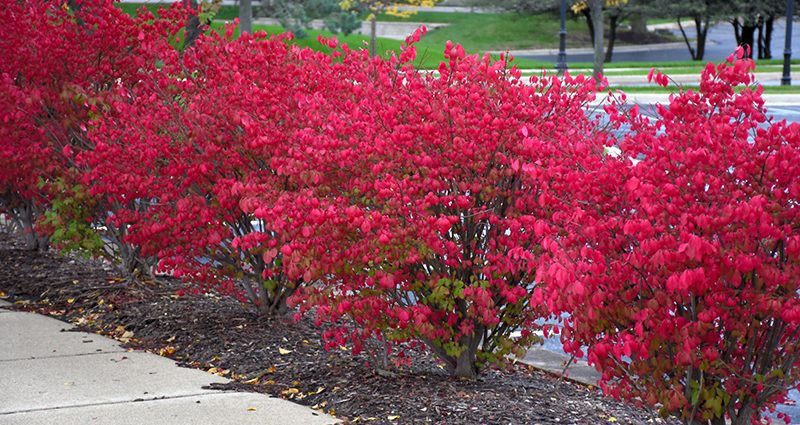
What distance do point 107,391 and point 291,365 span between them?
1115 millimetres

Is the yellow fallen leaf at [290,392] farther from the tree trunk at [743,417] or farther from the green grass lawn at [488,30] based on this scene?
the green grass lawn at [488,30]

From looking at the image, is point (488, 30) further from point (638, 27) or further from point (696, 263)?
point (696, 263)

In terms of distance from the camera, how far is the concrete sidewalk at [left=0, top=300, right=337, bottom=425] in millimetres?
5668

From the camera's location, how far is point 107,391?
6.18 meters

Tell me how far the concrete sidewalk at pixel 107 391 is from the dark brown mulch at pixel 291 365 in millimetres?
212

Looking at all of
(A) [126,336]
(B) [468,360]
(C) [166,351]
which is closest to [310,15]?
(A) [126,336]

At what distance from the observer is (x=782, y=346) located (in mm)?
4516

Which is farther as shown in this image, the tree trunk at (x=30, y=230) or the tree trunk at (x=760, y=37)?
the tree trunk at (x=760, y=37)

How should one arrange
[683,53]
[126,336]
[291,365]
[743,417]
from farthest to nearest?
[683,53], [126,336], [291,365], [743,417]

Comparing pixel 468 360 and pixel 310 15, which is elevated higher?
pixel 310 15

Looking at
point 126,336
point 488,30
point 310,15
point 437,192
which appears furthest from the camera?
point 488,30

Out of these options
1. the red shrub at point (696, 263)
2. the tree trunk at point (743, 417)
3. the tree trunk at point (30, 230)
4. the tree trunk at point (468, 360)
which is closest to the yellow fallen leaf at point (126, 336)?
the tree trunk at point (468, 360)

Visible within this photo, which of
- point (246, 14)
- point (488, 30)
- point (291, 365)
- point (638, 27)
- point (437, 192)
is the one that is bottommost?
point (488, 30)

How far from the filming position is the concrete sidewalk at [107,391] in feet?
18.6
